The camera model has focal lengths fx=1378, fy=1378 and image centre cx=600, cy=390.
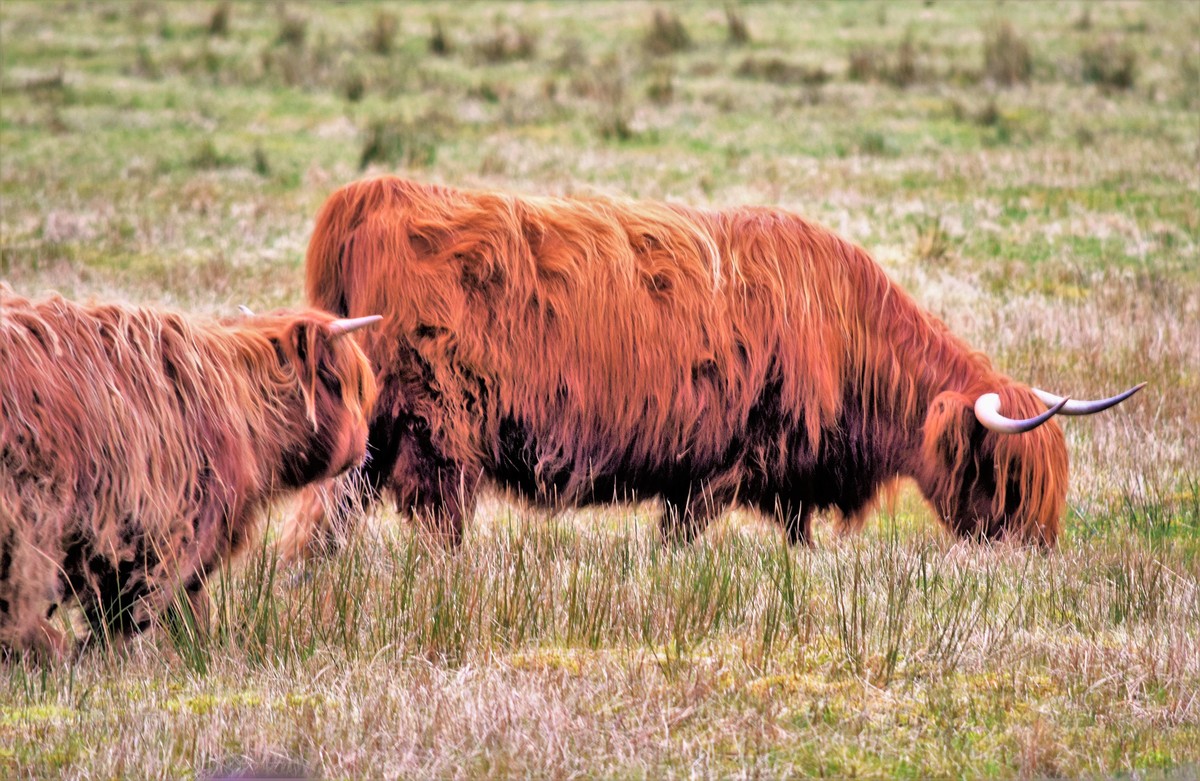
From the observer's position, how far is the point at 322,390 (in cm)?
404

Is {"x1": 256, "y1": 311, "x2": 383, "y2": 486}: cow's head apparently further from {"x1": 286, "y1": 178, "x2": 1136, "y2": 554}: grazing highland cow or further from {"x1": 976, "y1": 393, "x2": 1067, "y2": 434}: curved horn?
{"x1": 976, "y1": 393, "x2": 1067, "y2": 434}: curved horn

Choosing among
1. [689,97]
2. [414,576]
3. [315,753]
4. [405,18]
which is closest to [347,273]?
[414,576]

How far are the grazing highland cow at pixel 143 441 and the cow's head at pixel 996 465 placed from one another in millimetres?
1928

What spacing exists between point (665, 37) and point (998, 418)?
50.2 ft

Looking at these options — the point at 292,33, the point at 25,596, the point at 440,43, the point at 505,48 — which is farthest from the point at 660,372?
the point at 292,33

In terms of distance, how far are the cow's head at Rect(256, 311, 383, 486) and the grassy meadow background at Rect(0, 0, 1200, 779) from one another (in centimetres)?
33

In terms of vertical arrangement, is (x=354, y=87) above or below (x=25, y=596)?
above

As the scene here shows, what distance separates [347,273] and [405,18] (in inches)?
701

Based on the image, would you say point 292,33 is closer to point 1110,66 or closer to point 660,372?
point 1110,66

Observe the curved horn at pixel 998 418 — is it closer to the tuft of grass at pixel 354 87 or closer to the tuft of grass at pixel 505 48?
the tuft of grass at pixel 354 87

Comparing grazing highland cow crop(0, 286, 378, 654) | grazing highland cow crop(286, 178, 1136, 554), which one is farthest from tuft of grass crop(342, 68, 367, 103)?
grazing highland cow crop(0, 286, 378, 654)

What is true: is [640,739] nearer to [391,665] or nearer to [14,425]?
[391,665]

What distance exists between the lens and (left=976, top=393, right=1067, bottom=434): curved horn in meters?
4.23

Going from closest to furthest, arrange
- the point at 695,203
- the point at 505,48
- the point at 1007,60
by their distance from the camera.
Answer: the point at 695,203
the point at 1007,60
the point at 505,48
